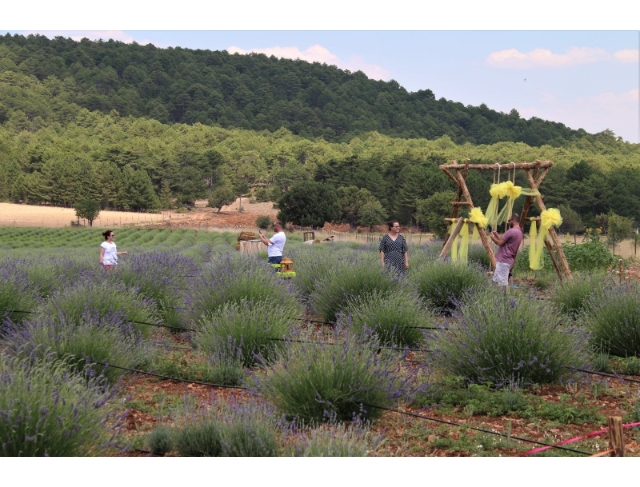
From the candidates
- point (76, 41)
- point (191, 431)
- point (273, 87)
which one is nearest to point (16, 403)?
point (191, 431)

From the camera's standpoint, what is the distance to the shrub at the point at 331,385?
4984 millimetres

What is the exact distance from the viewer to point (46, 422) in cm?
369

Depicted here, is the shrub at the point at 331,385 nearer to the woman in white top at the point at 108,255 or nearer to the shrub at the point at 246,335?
the shrub at the point at 246,335

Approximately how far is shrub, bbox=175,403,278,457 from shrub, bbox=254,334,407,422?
459mm

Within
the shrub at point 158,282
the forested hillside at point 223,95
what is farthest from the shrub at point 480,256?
the forested hillside at point 223,95

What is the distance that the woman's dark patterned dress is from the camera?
10.5m

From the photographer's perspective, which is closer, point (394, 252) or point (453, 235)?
point (394, 252)

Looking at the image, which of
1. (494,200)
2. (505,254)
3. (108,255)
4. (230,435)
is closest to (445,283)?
(505,254)

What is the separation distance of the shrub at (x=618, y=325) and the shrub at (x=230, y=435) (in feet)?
13.9

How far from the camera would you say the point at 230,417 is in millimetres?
4234

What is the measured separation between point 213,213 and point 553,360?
105 meters

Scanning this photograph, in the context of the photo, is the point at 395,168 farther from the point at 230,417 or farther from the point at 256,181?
the point at 230,417

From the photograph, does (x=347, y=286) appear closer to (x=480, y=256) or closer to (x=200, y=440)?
(x=200, y=440)

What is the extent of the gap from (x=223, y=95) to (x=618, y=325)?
17677 cm
